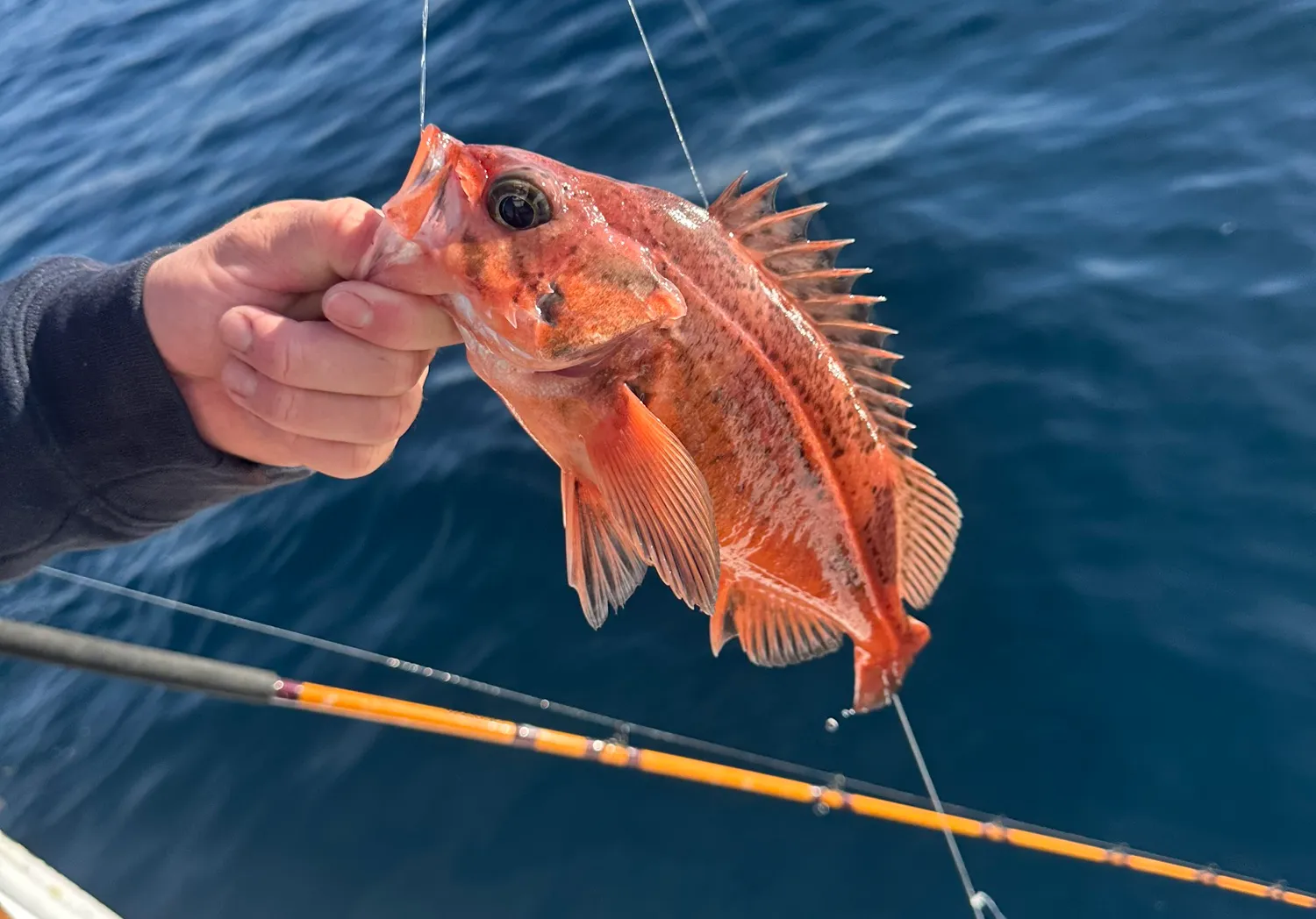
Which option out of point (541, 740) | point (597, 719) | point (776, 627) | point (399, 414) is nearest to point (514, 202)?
point (399, 414)

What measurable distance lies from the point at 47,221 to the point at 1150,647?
35.4 feet

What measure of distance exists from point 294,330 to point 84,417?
2.15 ft

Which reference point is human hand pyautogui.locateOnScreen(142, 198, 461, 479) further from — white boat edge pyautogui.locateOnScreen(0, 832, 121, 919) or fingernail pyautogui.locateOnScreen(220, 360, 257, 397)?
white boat edge pyautogui.locateOnScreen(0, 832, 121, 919)

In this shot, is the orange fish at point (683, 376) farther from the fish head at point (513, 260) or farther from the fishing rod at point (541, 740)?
the fishing rod at point (541, 740)

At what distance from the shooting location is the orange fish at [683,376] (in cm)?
198

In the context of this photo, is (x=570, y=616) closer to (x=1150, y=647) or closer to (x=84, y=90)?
(x=1150, y=647)

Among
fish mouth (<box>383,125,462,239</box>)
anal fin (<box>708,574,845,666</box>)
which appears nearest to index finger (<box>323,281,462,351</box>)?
fish mouth (<box>383,125,462,239</box>)

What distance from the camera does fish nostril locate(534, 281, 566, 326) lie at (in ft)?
6.54

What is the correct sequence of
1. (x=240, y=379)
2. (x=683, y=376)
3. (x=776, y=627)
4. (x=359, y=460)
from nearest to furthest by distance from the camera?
(x=240, y=379) < (x=683, y=376) < (x=359, y=460) < (x=776, y=627)

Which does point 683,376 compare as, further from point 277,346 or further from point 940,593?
point 940,593

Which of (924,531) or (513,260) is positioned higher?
(513,260)

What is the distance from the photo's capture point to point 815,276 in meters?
2.34

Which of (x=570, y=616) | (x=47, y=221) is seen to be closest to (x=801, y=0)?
(x=570, y=616)

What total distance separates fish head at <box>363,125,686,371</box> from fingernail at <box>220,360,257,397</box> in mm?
364
